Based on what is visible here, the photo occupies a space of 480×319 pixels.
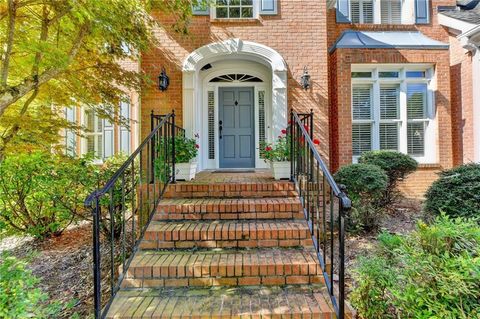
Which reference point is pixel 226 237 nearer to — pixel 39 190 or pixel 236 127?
pixel 39 190

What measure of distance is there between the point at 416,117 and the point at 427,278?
18.1ft

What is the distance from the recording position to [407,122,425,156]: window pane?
6363 mm

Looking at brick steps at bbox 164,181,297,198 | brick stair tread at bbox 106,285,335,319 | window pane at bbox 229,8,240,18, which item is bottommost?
brick stair tread at bbox 106,285,335,319

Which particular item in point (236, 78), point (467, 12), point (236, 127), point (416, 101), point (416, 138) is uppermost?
point (467, 12)

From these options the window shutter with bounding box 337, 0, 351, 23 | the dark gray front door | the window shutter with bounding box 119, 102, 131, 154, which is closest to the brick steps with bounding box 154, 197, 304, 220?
the dark gray front door

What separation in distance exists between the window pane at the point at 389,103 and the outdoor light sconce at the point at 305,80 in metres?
2.00

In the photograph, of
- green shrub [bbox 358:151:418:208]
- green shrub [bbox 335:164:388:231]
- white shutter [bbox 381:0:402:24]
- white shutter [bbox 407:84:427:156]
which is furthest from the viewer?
white shutter [bbox 381:0:402:24]

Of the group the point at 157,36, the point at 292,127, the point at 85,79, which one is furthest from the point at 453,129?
the point at 85,79

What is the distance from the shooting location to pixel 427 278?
199 cm

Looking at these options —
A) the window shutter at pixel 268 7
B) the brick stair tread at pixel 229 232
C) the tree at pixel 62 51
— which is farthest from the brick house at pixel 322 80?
the brick stair tread at pixel 229 232

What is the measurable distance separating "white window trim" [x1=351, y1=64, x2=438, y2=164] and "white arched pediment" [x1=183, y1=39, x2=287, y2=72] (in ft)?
6.27

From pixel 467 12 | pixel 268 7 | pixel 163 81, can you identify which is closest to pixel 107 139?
pixel 163 81

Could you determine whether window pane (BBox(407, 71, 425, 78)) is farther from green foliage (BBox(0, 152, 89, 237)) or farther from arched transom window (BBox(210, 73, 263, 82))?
green foliage (BBox(0, 152, 89, 237))

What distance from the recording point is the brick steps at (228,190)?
382 centimetres
